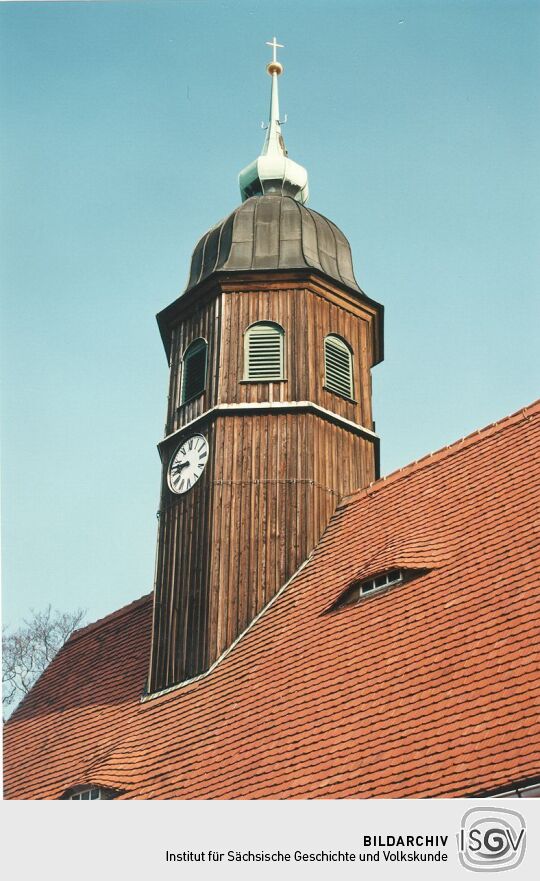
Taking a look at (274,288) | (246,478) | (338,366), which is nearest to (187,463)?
(246,478)

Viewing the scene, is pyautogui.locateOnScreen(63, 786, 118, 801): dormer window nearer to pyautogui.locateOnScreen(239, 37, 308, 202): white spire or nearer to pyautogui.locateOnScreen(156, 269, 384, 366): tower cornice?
pyautogui.locateOnScreen(156, 269, 384, 366): tower cornice

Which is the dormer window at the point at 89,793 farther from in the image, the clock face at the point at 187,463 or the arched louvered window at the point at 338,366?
the arched louvered window at the point at 338,366

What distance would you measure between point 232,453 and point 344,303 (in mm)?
2869

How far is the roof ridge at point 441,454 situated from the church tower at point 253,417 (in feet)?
0.78

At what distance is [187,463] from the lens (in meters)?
15.0

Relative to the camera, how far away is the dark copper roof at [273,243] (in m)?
16.1

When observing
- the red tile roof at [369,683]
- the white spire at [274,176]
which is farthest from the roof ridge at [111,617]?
the white spire at [274,176]

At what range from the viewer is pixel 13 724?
1588cm

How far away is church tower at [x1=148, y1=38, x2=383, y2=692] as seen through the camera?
13.8 m
